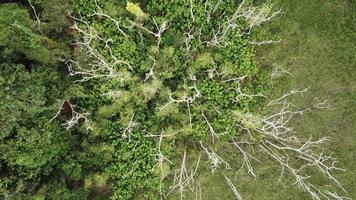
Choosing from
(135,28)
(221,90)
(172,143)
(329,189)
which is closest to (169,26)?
(135,28)

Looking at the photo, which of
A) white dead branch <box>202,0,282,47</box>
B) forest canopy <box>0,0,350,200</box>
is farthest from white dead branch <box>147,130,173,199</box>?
white dead branch <box>202,0,282,47</box>

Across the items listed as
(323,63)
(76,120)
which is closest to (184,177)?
(76,120)

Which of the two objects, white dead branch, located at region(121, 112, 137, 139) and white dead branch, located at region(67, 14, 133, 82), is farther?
white dead branch, located at region(121, 112, 137, 139)

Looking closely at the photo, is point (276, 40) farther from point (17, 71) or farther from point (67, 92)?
point (17, 71)

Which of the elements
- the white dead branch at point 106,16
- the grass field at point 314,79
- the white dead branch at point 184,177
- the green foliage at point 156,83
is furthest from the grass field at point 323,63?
the white dead branch at point 106,16

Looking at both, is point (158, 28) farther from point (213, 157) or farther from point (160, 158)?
point (213, 157)

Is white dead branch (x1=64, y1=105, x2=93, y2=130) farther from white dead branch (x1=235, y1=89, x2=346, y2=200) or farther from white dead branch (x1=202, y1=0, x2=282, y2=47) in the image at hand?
white dead branch (x1=235, y1=89, x2=346, y2=200)

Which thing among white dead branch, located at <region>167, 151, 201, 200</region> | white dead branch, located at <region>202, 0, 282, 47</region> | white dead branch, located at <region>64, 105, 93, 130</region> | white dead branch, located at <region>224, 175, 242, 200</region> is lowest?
white dead branch, located at <region>224, 175, 242, 200</region>

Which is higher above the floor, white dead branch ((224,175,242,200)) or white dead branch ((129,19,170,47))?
white dead branch ((129,19,170,47))
